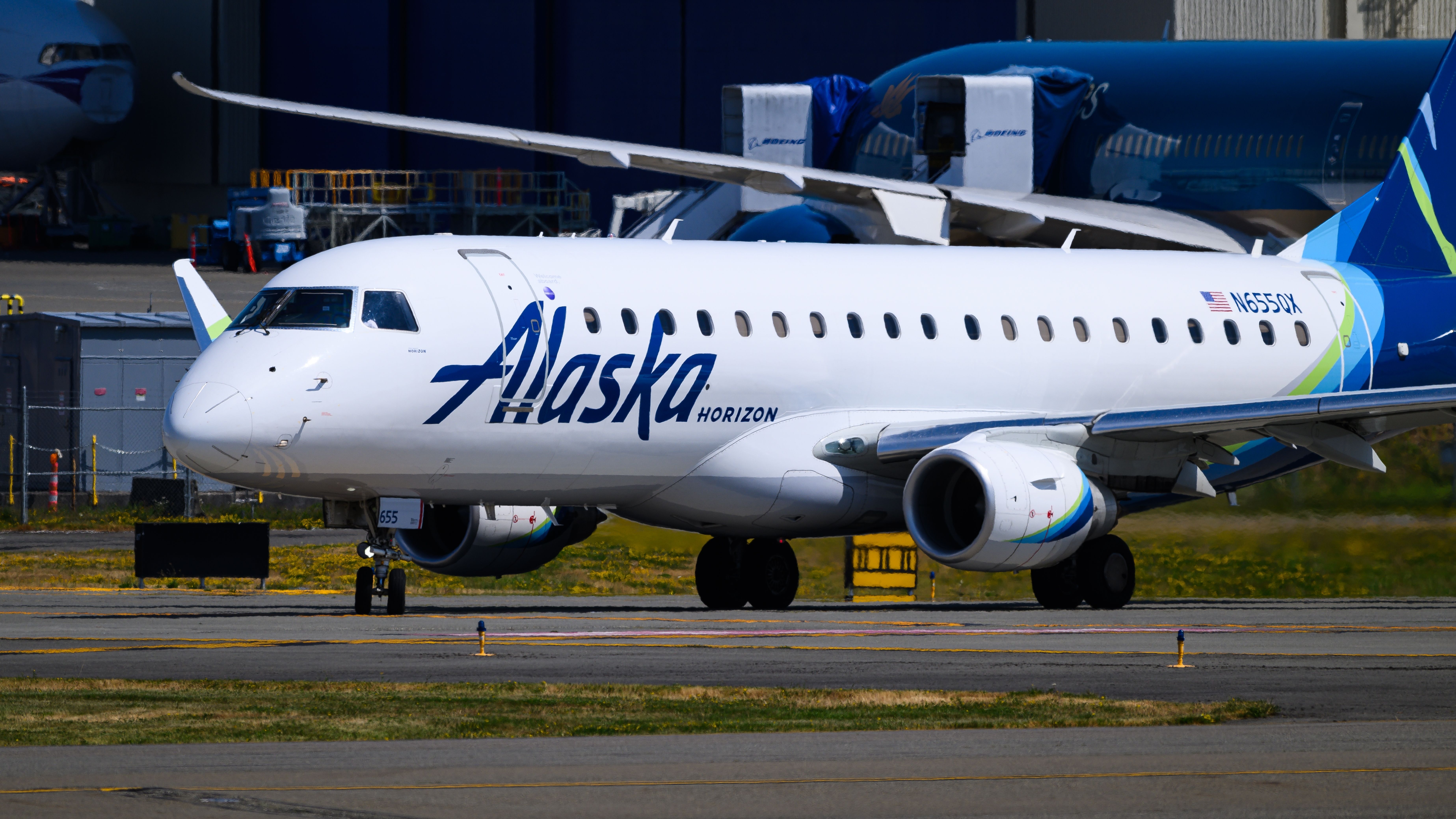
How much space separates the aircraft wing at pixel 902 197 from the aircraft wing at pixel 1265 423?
23.7 feet

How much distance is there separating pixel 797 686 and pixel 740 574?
9.55 meters

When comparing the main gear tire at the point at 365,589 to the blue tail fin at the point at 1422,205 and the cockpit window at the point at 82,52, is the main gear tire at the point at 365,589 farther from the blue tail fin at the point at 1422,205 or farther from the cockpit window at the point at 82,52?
the cockpit window at the point at 82,52

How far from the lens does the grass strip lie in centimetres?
1255

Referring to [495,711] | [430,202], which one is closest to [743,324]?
[495,711]

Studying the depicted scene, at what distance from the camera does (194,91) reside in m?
27.4

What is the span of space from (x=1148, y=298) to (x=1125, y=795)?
54.5 feet

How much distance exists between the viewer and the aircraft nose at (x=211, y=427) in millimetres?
19922

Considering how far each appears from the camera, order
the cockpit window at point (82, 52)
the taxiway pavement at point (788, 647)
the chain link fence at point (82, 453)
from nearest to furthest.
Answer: the taxiway pavement at point (788, 647) → the chain link fence at point (82, 453) → the cockpit window at point (82, 52)

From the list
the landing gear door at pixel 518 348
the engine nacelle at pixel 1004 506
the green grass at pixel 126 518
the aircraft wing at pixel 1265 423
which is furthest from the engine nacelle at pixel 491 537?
the green grass at pixel 126 518

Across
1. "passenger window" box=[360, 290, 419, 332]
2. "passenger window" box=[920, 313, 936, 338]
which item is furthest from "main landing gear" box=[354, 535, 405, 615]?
"passenger window" box=[920, 313, 936, 338]

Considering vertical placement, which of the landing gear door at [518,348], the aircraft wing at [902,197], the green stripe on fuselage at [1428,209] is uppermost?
the aircraft wing at [902,197]

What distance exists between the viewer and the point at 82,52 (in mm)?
89562

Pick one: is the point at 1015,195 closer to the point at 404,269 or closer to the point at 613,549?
the point at 613,549

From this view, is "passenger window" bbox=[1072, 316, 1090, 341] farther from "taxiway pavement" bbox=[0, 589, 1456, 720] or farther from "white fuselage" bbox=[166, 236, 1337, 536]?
"taxiway pavement" bbox=[0, 589, 1456, 720]
